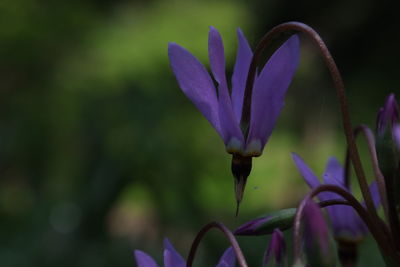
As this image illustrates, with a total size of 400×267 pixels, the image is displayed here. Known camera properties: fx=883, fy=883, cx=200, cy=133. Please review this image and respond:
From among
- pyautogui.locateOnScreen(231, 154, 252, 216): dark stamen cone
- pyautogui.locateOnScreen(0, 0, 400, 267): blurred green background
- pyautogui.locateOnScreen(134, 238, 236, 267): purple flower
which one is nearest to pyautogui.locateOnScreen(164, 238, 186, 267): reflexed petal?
pyautogui.locateOnScreen(134, 238, 236, 267): purple flower

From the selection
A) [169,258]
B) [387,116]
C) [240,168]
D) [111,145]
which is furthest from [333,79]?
[111,145]

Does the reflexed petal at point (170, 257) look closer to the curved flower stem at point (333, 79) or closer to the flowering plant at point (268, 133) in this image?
the flowering plant at point (268, 133)

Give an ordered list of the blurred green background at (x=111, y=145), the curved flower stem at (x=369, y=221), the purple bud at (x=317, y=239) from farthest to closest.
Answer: the blurred green background at (x=111, y=145), the curved flower stem at (x=369, y=221), the purple bud at (x=317, y=239)

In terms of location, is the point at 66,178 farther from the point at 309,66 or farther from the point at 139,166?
the point at 309,66

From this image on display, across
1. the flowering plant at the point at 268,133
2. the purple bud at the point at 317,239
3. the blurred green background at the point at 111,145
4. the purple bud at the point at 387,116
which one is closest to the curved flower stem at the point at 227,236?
the flowering plant at the point at 268,133

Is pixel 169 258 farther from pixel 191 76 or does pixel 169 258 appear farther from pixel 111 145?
pixel 111 145
